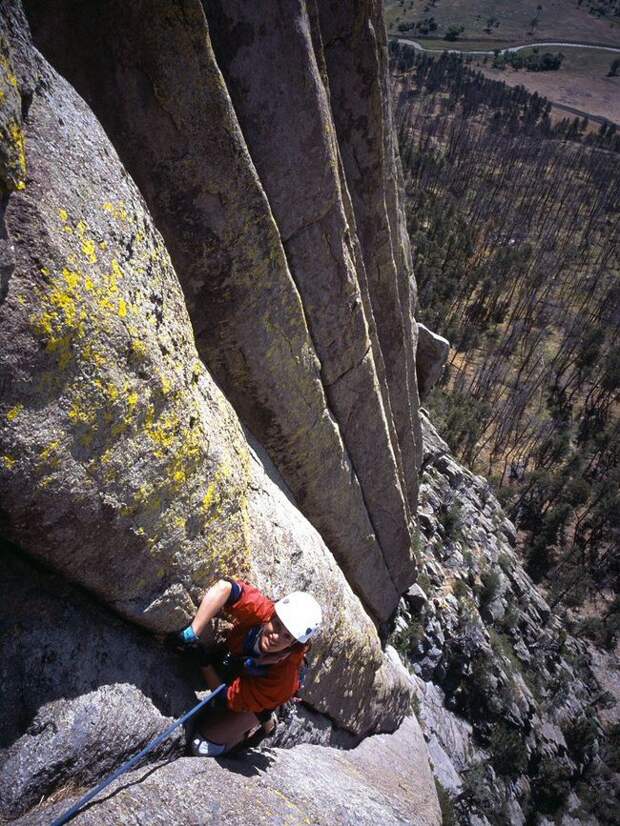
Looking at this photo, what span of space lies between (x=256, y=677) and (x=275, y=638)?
1.86 feet

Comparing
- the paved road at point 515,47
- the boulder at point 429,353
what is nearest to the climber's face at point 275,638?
the boulder at point 429,353

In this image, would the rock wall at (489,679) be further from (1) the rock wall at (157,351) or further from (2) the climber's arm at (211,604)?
(2) the climber's arm at (211,604)

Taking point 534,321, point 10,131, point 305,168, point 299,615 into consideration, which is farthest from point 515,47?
point 299,615

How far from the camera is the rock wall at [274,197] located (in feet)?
14.5

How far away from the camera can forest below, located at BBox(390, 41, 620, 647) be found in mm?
42938

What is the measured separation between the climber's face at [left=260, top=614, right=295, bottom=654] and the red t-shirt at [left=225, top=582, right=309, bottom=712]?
0.60 feet

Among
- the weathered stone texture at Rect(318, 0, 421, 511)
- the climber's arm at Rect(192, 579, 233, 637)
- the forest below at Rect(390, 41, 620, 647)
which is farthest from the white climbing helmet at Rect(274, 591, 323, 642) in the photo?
the forest below at Rect(390, 41, 620, 647)

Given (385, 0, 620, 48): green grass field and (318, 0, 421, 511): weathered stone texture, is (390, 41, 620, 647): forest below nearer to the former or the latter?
(318, 0, 421, 511): weathered stone texture

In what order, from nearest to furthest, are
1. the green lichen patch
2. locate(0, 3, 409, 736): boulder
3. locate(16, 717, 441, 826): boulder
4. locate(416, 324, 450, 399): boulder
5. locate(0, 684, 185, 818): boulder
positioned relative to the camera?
the green lichen patch, locate(0, 3, 409, 736): boulder, locate(0, 684, 185, 818): boulder, locate(16, 717, 441, 826): boulder, locate(416, 324, 450, 399): boulder

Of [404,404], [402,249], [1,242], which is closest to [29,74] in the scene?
[1,242]

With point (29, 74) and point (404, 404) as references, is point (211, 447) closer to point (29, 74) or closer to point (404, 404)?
point (29, 74)

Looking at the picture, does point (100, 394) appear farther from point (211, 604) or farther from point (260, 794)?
point (260, 794)

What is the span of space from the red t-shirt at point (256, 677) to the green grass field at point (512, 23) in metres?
225

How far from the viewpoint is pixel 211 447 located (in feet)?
15.3
